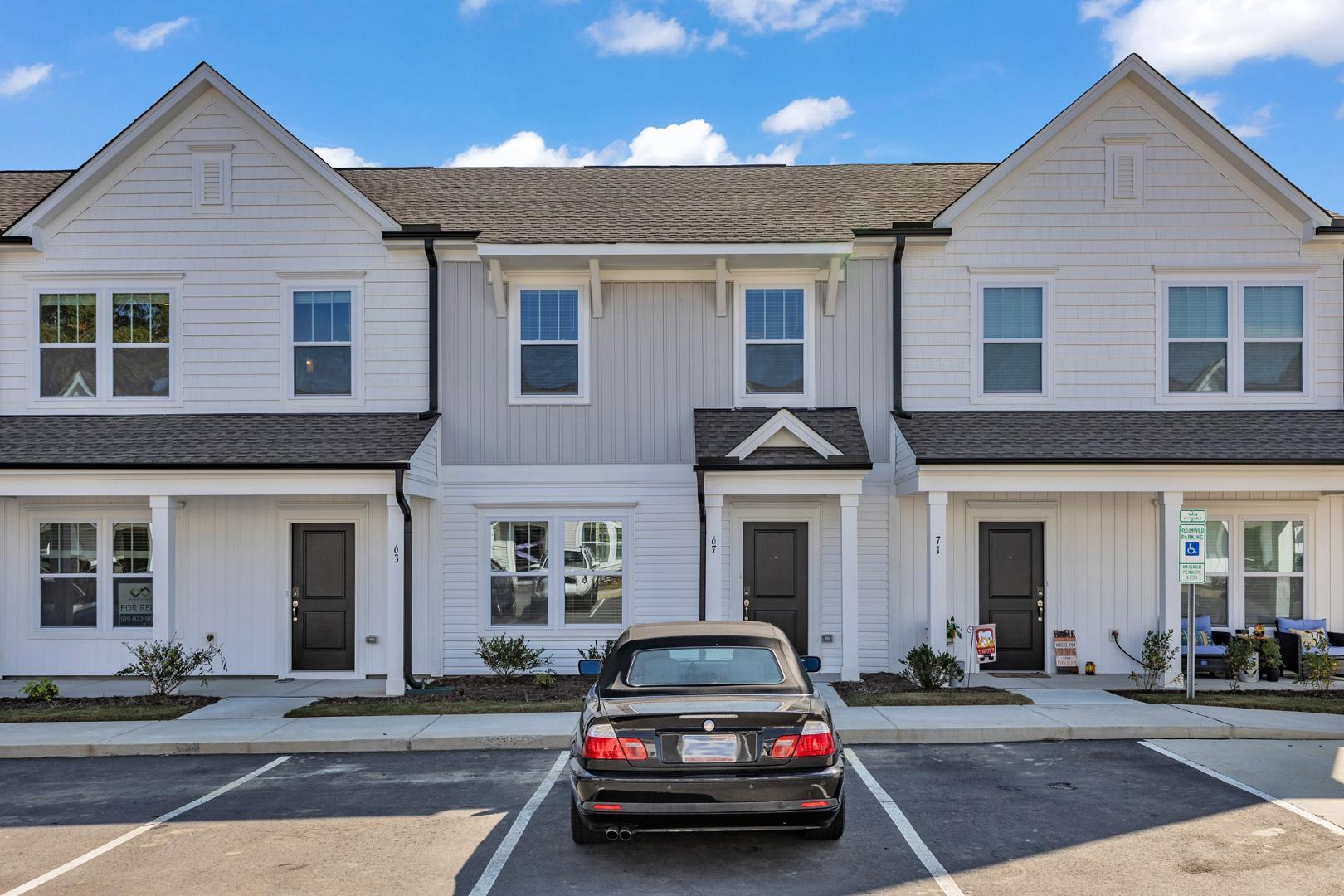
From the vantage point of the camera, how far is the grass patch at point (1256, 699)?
11594 millimetres

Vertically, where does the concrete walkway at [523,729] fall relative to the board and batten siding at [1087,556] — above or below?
below

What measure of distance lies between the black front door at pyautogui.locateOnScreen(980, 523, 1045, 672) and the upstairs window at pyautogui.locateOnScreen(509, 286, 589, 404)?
20.5ft

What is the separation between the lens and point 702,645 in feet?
23.9

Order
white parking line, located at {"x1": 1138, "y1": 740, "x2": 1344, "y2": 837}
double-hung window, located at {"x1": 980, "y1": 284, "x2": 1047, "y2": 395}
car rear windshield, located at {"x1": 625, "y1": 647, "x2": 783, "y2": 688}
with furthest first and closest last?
double-hung window, located at {"x1": 980, "y1": 284, "x2": 1047, "y2": 395} < white parking line, located at {"x1": 1138, "y1": 740, "x2": 1344, "y2": 837} < car rear windshield, located at {"x1": 625, "y1": 647, "x2": 783, "y2": 688}

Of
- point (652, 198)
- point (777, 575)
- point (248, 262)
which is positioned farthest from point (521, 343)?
point (777, 575)

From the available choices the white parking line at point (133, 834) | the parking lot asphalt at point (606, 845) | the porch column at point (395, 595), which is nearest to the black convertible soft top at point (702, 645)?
the parking lot asphalt at point (606, 845)

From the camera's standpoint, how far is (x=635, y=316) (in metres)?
14.6

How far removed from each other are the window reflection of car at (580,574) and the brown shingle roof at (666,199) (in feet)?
14.2

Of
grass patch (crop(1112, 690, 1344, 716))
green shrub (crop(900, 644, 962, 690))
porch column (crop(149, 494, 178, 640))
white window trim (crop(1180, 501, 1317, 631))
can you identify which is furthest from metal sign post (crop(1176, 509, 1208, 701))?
porch column (crop(149, 494, 178, 640))

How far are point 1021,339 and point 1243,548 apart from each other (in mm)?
4272

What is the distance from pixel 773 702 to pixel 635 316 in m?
8.79

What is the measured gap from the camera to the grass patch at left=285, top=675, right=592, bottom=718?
11.8 metres

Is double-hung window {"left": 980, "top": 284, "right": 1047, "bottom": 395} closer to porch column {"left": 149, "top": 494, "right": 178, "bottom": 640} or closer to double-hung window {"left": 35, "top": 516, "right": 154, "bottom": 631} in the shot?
porch column {"left": 149, "top": 494, "right": 178, "bottom": 640}

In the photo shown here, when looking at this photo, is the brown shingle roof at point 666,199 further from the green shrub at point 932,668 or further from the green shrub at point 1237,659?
the green shrub at point 1237,659
